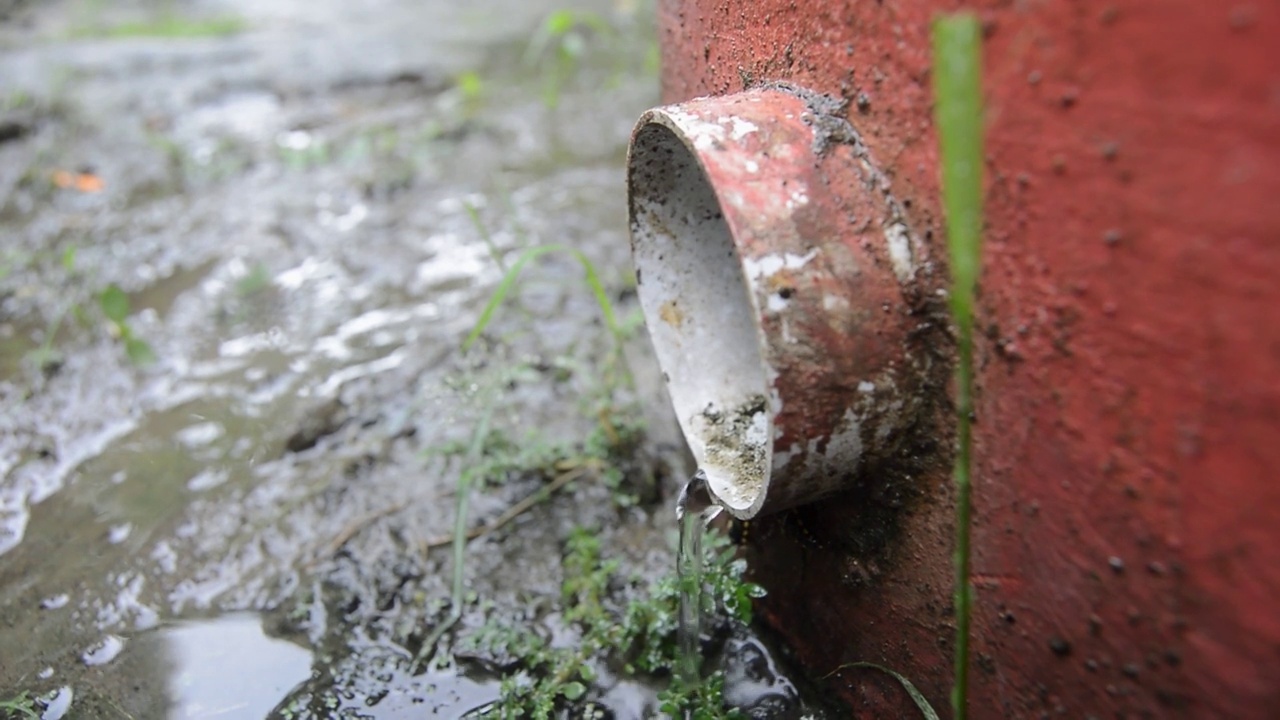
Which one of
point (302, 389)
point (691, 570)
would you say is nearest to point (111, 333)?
point (302, 389)

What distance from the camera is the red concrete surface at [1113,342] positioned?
2.47 feet

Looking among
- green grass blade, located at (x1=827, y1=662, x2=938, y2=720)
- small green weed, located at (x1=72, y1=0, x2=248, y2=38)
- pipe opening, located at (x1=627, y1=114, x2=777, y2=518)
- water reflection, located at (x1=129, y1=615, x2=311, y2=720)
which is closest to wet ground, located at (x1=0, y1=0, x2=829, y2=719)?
water reflection, located at (x1=129, y1=615, x2=311, y2=720)

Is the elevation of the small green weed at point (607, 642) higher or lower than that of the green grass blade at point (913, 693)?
lower

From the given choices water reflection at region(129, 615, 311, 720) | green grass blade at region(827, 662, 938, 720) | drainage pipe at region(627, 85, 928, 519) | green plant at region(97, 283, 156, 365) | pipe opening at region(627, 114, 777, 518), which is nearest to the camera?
drainage pipe at region(627, 85, 928, 519)

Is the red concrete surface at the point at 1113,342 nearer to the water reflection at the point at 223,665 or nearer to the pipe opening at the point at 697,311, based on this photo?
the pipe opening at the point at 697,311

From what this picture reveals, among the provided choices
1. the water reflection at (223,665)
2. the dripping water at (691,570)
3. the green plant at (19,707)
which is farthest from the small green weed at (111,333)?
the dripping water at (691,570)

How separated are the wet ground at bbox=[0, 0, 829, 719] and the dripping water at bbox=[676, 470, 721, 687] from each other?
89mm

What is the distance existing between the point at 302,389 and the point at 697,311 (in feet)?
5.51

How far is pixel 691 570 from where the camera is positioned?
165 centimetres

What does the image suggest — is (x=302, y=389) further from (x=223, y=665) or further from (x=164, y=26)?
(x=164, y=26)

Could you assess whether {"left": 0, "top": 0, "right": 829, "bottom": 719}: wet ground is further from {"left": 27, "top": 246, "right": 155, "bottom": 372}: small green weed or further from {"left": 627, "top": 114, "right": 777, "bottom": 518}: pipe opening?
{"left": 627, "top": 114, "right": 777, "bottom": 518}: pipe opening

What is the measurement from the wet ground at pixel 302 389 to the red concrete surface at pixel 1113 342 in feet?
2.62

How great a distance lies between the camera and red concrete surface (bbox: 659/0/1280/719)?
0.75 metres

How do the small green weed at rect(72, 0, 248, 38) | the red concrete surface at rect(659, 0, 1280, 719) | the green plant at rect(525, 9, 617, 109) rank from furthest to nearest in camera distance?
the small green weed at rect(72, 0, 248, 38), the green plant at rect(525, 9, 617, 109), the red concrete surface at rect(659, 0, 1280, 719)
